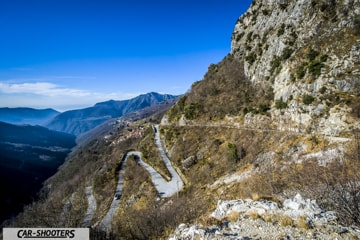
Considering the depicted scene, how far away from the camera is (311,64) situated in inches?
1542

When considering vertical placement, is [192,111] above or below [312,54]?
→ below

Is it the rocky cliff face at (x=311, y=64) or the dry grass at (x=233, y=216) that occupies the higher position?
the rocky cliff face at (x=311, y=64)

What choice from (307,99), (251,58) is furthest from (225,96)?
Answer: (307,99)

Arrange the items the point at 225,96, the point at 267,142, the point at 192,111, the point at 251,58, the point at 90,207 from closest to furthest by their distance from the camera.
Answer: the point at 267,142
the point at 90,207
the point at 251,58
the point at 225,96
the point at 192,111

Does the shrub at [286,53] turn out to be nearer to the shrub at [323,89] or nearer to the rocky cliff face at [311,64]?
the rocky cliff face at [311,64]

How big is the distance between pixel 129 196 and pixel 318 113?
36691 millimetres

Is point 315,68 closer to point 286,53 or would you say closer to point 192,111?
point 286,53

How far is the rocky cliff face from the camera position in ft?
107

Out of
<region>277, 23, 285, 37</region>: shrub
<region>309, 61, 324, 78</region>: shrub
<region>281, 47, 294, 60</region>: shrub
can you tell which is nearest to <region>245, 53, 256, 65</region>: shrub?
<region>277, 23, 285, 37</region>: shrub

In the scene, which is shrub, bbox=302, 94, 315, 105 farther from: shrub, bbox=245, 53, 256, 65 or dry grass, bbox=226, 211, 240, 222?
dry grass, bbox=226, 211, 240, 222

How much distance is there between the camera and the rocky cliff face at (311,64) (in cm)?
3269

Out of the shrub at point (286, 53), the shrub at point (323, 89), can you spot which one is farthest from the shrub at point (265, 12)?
the shrub at point (323, 89)

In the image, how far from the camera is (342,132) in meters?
29.1

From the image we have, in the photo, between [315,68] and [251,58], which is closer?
[315,68]
